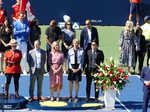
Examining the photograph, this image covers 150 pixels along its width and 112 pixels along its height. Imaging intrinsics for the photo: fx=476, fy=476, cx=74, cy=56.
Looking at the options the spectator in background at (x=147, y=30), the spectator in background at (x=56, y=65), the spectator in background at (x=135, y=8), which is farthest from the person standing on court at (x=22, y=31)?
the spectator in background at (x=135, y=8)

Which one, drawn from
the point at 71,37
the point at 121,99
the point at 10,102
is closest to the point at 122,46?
the point at 71,37

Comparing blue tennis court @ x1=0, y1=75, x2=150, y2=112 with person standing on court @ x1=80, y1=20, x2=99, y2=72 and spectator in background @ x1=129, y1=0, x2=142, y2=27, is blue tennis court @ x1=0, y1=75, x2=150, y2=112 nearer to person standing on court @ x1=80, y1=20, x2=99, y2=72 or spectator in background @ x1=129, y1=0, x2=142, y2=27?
person standing on court @ x1=80, y1=20, x2=99, y2=72

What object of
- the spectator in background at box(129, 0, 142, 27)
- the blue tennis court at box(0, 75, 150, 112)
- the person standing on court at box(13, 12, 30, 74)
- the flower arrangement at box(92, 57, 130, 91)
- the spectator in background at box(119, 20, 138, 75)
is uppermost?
the spectator in background at box(129, 0, 142, 27)

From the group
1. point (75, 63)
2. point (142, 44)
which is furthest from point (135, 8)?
point (75, 63)

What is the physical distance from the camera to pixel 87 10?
26047mm

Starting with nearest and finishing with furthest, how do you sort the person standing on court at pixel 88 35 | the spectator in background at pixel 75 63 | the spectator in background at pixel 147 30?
the spectator in background at pixel 75 63
the person standing on court at pixel 88 35
the spectator in background at pixel 147 30

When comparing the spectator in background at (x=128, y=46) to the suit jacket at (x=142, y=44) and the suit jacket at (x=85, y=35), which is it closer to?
the suit jacket at (x=142, y=44)

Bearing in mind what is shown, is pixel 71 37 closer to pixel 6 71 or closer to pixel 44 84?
pixel 44 84

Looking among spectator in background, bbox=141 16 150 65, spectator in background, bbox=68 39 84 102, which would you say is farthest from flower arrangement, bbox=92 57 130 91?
spectator in background, bbox=141 16 150 65

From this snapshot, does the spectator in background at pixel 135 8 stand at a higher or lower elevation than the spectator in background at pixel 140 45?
higher

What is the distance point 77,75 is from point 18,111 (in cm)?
213

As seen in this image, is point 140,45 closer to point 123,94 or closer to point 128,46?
point 128,46

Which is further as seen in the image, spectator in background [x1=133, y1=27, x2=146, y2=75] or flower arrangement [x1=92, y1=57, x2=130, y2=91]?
spectator in background [x1=133, y1=27, x2=146, y2=75]

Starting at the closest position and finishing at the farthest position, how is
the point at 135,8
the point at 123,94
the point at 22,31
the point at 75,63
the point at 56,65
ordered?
the point at 56,65 < the point at 75,63 < the point at 123,94 < the point at 22,31 < the point at 135,8
